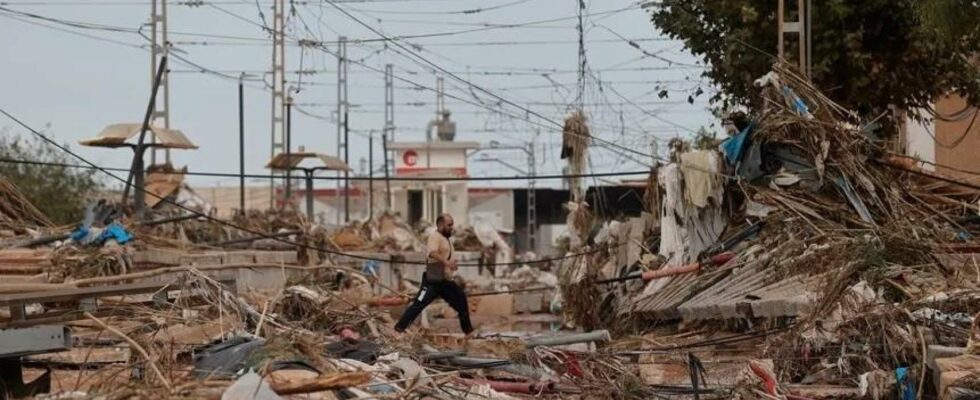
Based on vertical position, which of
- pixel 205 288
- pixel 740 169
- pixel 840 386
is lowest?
pixel 840 386

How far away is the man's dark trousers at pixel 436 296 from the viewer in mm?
16328

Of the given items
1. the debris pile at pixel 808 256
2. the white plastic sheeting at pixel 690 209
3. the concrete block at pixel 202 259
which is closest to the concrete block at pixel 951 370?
the debris pile at pixel 808 256

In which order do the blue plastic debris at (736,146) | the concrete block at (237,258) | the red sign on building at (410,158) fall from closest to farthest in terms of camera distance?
the blue plastic debris at (736,146)
the concrete block at (237,258)
the red sign on building at (410,158)

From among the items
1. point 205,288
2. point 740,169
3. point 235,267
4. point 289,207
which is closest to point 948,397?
point 205,288

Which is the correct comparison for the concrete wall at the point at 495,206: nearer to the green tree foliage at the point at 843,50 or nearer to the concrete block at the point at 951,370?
the green tree foliage at the point at 843,50

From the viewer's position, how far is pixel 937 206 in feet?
56.5

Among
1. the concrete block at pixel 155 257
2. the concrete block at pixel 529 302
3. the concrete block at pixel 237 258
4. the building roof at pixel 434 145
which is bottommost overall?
the concrete block at pixel 529 302

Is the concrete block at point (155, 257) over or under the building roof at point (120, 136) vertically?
under

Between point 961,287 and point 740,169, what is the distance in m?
5.03

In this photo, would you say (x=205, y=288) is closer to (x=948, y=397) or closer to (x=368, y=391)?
(x=368, y=391)

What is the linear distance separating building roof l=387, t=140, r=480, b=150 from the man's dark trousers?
175 ft

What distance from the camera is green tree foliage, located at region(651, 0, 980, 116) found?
20766 mm

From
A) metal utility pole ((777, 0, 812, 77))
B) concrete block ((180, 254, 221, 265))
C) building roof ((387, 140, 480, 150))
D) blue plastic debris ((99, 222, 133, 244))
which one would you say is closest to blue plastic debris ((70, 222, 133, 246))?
blue plastic debris ((99, 222, 133, 244))

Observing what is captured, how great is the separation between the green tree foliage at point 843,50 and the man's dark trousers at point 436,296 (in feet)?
20.0
